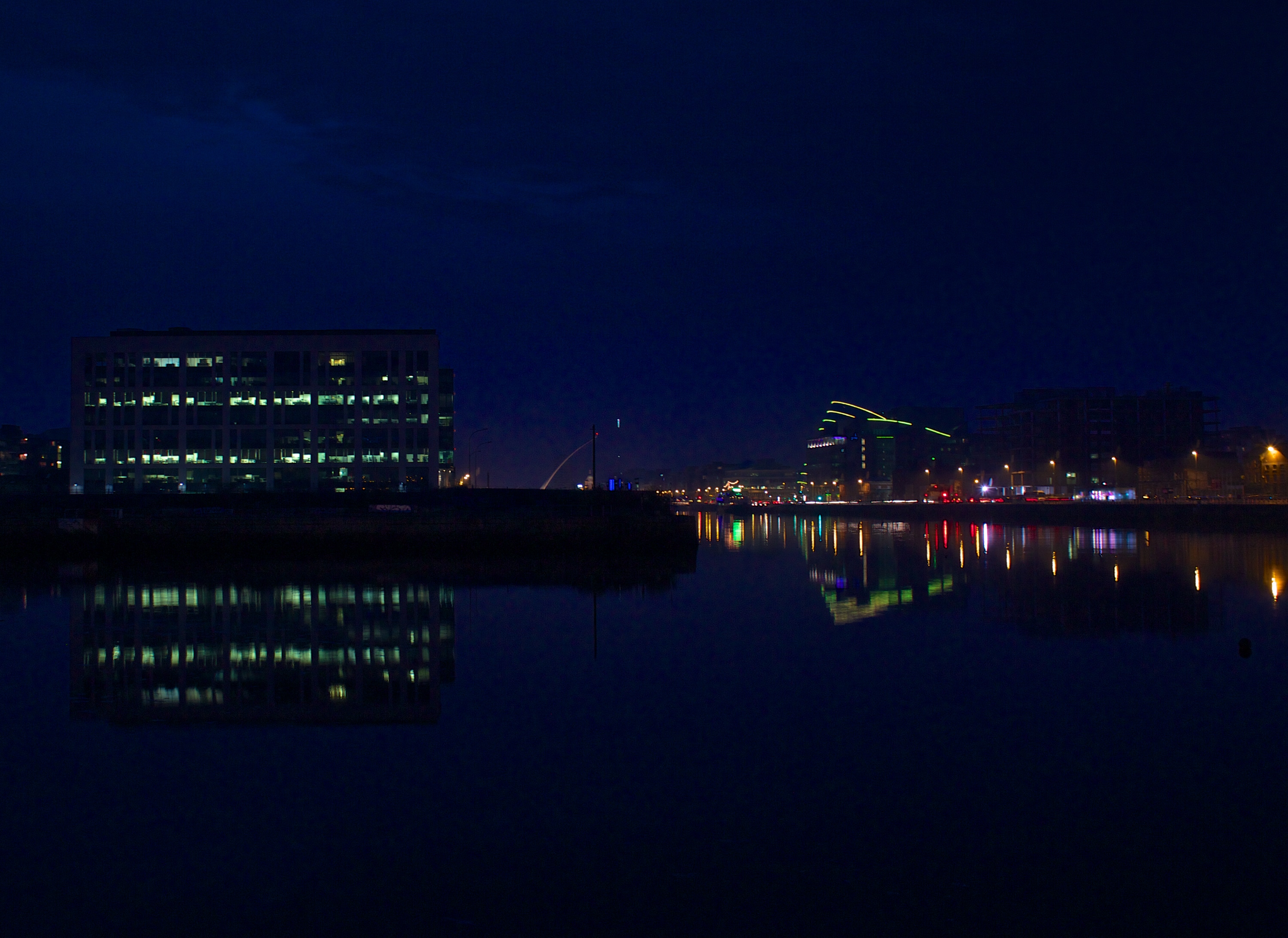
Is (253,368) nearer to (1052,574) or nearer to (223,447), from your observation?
(223,447)

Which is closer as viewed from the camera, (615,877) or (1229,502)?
(615,877)

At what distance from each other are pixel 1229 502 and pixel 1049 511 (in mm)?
18264

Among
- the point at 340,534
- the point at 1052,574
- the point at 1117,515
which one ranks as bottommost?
the point at 1052,574

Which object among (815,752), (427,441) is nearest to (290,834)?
(815,752)

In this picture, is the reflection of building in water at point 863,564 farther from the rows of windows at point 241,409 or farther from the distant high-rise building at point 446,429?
the rows of windows at point 241,409

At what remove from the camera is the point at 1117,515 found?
4102 inches

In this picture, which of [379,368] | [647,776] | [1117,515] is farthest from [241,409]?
[647,776]

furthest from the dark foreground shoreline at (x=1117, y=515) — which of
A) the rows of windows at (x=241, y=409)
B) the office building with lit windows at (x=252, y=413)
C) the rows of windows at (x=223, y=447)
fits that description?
the rows of windows at (x=223, y=447)

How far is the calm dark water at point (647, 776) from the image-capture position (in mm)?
8828

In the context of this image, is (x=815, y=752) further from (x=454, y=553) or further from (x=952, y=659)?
(x=454, y=553)

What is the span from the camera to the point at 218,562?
2067 inches

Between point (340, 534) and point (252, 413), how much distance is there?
69.9 metres

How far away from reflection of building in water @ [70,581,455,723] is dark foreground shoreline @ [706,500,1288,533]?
78411mm

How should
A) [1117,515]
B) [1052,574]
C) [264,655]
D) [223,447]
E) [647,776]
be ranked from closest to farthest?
[647,776]
[264,655]
[1052,574]
[1117,515]
[223,447]
